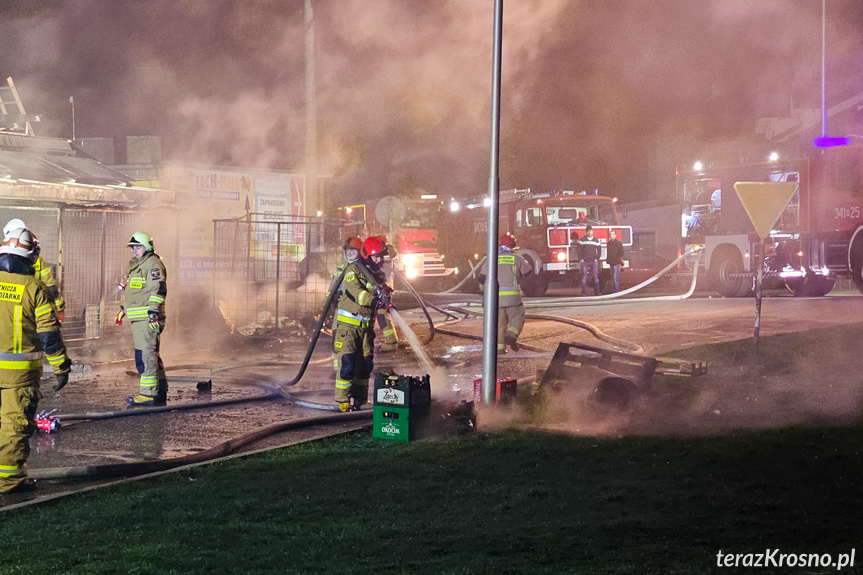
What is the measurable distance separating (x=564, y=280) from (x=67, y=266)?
1237 centimetres

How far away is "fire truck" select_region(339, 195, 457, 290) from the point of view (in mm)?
28562

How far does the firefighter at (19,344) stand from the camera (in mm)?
6426

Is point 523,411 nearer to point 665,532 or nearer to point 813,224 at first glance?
point 665,532

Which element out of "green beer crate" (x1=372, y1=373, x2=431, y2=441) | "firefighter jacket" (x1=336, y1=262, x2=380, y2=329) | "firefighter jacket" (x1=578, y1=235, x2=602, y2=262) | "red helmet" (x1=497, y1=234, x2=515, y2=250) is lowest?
"green beer crate" (x1=372, y1=373, x2=431, y2=441)

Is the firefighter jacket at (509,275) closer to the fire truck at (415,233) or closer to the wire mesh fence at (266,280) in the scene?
the wire mesh fence at (266,280)

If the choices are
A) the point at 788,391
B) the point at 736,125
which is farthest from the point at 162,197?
the point at 736,125

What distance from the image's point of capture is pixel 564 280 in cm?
2308

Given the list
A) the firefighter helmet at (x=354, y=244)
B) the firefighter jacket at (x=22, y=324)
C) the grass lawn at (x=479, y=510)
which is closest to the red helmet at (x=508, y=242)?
the firefighter helmet at (x=354, y=244)

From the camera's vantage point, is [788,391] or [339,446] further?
[788,391]

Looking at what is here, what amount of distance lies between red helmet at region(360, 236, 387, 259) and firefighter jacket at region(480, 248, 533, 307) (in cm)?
260

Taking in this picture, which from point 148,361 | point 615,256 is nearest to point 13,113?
point 148,361

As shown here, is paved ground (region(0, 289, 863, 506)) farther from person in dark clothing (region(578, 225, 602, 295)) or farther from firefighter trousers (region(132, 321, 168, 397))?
person in dark clothing (region(578, 225, 602, 295))

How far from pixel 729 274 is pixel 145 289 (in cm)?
1430

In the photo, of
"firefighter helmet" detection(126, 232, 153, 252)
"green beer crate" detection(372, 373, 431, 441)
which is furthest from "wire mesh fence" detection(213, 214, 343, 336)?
"green beer crate" detection(372, 373, 431, 441)
